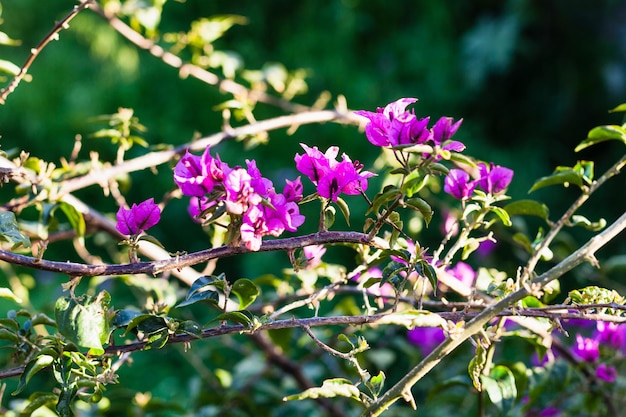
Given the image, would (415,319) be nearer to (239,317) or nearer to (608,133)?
(239,317)

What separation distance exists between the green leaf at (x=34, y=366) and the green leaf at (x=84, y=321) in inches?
1.8

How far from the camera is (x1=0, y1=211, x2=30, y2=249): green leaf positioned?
56 centimetres

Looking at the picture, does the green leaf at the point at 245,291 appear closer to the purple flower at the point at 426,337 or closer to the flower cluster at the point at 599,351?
the flower cluster at the point at 599,351

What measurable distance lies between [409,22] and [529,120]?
67cm

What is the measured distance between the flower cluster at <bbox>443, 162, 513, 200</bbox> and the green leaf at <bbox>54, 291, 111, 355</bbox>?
30cm

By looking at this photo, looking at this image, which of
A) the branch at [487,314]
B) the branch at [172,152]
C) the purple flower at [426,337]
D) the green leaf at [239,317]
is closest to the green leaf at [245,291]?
the green leaf at [239,317]

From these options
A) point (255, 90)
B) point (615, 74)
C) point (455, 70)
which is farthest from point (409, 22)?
point (255, 90)

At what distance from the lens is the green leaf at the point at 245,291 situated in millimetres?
597

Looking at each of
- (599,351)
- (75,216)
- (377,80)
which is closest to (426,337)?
(599,351)

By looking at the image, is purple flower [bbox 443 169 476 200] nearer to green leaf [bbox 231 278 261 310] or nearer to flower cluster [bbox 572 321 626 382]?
green leaf [bbox 231 278 261 310]

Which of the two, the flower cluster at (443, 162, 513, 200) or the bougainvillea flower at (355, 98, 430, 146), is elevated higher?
the flower cluster at (443, 162, 513, 200)

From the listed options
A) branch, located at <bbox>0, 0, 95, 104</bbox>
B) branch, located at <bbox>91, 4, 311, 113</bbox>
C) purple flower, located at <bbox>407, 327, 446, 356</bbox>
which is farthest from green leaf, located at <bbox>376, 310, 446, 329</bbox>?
purple flower, located at <bbox>407, 327, 446, 356</bbox>

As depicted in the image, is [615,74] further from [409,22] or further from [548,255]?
Result: [548,255]

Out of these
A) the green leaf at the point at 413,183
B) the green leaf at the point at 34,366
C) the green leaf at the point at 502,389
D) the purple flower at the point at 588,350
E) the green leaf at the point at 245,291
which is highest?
the purple flower at the point at 588,350
